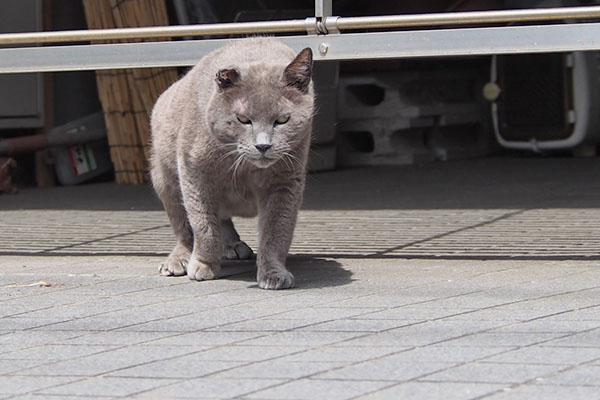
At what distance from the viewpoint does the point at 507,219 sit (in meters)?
6.70

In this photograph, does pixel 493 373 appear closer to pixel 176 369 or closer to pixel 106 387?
pixel 176 369

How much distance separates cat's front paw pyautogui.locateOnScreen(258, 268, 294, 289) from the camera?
4543 millimetres

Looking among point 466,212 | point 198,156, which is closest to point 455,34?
point 198,156

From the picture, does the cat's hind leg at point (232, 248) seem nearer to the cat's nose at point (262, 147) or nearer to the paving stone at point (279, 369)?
the cat's nose at point (262, 147)

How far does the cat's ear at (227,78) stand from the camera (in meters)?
4.45

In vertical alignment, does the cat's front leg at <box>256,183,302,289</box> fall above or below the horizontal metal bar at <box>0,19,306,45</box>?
below

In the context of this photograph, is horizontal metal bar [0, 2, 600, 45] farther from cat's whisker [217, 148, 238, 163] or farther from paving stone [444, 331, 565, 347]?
paving stone [444, 331, 565, 347]

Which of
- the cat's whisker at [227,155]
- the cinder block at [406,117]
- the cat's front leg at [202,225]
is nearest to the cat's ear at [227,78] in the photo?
the cat's whisker at [227,155]

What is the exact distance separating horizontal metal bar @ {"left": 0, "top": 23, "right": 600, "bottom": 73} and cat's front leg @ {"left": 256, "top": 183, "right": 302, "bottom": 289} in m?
0.71

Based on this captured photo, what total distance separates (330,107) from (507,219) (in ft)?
11.1

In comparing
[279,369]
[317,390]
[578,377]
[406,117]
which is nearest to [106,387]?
[279,369]

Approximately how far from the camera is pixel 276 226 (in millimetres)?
4742

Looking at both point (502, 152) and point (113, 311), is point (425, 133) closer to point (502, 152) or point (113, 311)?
point (502, 152)

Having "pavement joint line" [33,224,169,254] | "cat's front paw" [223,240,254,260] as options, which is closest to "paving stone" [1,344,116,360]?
"cat's front paw" [223,240,254,260]
